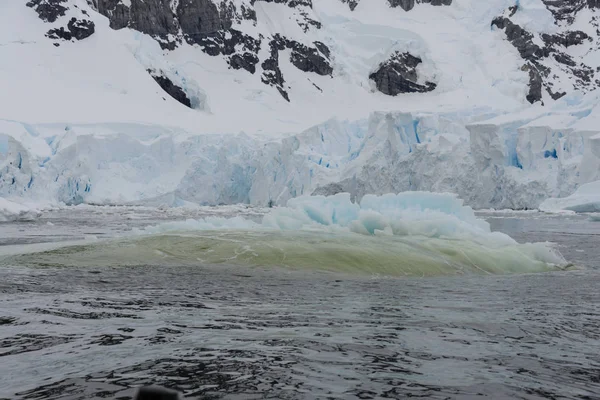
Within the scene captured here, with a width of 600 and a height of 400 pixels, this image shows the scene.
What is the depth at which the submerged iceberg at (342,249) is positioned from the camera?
952 centimetres

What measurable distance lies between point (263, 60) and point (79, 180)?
5108 cm

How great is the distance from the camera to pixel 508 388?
3910 millimetres

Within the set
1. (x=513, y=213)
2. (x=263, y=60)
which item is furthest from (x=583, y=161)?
(x=263, y=60)

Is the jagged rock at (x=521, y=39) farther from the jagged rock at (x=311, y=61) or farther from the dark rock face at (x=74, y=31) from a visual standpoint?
the dark rock face at (x=74, y=31)

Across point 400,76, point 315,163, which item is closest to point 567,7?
point 400,76

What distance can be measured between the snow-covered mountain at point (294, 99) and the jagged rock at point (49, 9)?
0.76 ft

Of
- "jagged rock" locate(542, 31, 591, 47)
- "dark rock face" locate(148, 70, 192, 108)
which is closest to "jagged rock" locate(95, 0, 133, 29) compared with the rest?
"dark rock face" locate(148, 70, 192, 108)

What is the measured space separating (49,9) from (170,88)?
15.5 meters

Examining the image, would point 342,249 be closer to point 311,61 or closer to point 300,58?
point 311,61

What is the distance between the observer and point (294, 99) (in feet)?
276

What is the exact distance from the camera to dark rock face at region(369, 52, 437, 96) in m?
86.8

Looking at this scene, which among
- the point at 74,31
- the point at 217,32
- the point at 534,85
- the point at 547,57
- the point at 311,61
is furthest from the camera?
the point at 547,57

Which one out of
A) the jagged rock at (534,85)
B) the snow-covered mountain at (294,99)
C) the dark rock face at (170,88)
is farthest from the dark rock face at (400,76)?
the dark rock face at (170,88)

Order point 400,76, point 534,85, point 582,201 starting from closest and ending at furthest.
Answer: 1. point 582,201
2. point 534,85
3. point 400,76
